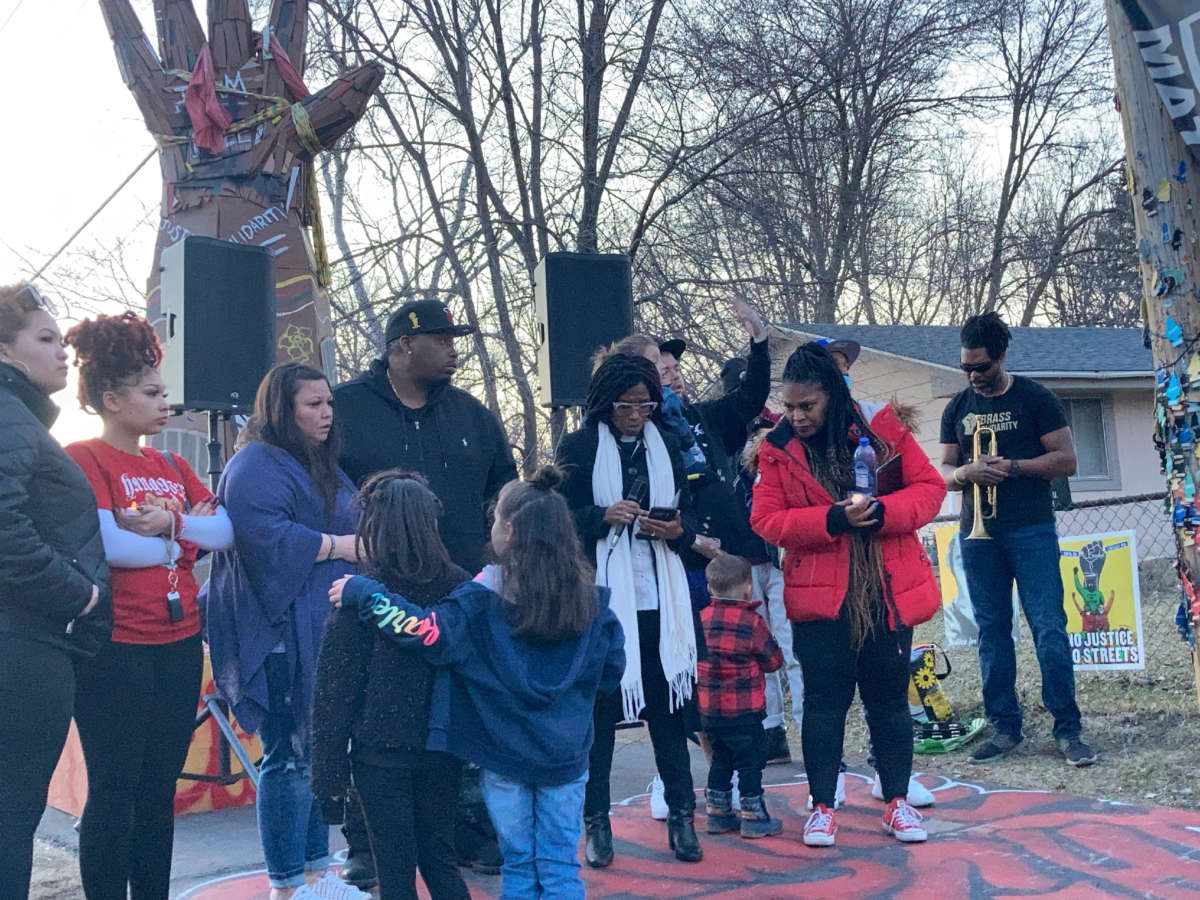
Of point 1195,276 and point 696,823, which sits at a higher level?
point 1195,276

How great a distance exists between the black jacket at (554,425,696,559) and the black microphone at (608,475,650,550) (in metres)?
0.03

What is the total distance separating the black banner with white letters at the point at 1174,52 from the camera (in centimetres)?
418

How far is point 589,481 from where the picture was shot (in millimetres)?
4281

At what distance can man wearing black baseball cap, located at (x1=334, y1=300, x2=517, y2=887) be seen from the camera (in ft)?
13.6

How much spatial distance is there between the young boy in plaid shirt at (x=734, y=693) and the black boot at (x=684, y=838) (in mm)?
384

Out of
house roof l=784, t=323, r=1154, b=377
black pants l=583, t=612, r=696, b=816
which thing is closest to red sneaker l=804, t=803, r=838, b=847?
black pants l=583, t=612, r=696, b=816

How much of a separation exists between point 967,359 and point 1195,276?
1.09 m

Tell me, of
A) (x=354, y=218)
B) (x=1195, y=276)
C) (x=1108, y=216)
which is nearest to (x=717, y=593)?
(x=1195, y=276)

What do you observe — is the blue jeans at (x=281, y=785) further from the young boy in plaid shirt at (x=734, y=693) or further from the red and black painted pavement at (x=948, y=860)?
the young boy in plaid shirt at (x=734, y=693)

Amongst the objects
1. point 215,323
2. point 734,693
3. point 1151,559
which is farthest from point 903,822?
point 1151,559

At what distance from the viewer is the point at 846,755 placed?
5906 mm

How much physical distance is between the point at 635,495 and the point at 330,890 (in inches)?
67.6

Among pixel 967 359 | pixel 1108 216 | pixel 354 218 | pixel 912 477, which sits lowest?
pixel 912 477

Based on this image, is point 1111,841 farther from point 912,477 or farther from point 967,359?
point 967,359
